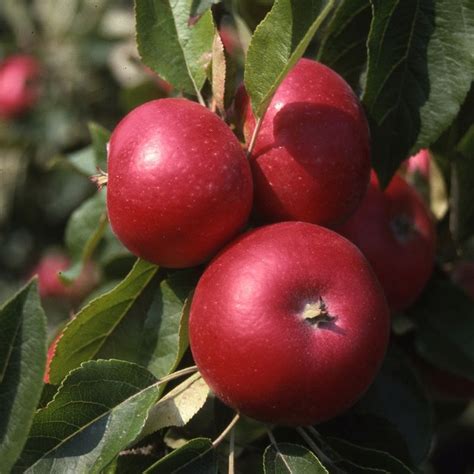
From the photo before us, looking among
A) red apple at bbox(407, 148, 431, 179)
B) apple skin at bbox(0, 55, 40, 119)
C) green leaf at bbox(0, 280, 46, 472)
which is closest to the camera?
green leaf at bbox(0, 280, 46, 472)

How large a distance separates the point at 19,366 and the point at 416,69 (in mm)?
618

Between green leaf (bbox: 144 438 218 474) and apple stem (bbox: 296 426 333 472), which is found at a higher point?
green leaf (bbox: 144 438 218 474)

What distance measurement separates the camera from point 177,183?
102 cm

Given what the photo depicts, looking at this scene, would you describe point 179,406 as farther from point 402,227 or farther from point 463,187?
point 463,187

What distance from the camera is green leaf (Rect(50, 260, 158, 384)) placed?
1177mm

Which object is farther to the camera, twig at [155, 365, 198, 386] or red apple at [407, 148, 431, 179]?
red apple at [407, 148, 431, 179]

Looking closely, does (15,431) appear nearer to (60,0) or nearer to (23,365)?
(23,365)

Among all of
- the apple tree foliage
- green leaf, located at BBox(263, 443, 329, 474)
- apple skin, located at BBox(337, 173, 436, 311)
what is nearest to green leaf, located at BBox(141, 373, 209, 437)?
the apple tree foliage

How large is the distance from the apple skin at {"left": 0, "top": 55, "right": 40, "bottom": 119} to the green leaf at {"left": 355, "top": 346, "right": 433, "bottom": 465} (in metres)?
2.09

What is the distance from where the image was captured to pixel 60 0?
3219 mm

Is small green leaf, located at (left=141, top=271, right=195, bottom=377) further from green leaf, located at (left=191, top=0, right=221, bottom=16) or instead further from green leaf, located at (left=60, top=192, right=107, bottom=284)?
green leaf, located at (left=60, top=192, right=107, bottom=284)

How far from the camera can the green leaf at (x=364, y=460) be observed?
1.09 meters

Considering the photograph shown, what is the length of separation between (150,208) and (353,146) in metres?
0.26

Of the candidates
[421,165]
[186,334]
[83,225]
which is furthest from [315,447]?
[83,225]
